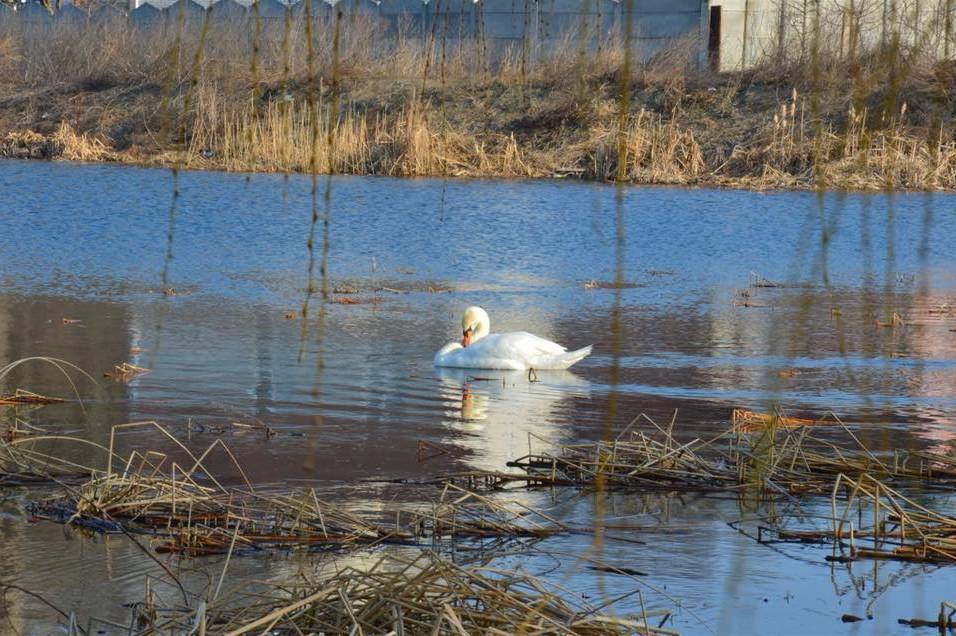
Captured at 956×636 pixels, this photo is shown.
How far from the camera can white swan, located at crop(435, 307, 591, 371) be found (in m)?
10.9

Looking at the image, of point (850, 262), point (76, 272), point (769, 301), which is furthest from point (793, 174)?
point (76, 272)

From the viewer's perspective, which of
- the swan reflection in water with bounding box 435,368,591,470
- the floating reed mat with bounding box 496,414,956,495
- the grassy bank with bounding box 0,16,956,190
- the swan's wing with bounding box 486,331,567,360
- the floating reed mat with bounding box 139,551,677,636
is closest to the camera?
the floating reed mat with bounding box 139,551,677,636

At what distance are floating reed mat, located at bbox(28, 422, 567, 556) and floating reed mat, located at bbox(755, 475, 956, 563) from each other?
1.05 metres

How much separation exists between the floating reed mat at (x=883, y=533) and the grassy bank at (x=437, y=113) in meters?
20.8

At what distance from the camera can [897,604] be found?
5.52m

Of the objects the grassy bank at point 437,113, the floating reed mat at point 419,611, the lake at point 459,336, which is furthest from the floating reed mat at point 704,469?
the grassy bank at point 437,113

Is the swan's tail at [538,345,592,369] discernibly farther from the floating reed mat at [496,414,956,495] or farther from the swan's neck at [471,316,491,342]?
the floating reed mat at [496,414,956,495]

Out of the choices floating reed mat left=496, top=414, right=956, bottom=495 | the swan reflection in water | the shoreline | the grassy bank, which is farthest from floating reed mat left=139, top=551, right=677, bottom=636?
the shoreline

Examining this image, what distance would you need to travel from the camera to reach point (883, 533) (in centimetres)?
616

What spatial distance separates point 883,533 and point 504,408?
3.83 meters

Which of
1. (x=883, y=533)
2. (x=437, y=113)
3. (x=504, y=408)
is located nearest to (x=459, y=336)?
(x=504, y=408)

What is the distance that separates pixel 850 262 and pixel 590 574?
47.3 ft

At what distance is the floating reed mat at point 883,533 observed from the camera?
600 centimetres

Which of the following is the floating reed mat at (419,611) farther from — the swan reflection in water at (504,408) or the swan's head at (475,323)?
the swan's head at (475,323)
